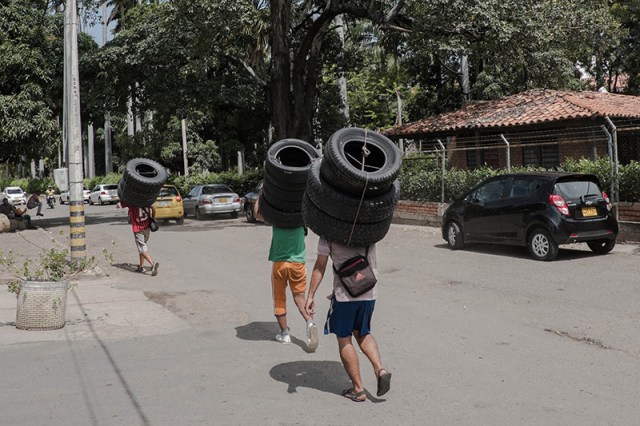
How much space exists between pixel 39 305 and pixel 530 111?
18859mm

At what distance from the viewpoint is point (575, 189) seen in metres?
12.2

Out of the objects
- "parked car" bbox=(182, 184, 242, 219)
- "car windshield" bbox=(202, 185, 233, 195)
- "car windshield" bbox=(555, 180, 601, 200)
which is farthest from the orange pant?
"car windshield" bbox=(202, 185, 233, 195)

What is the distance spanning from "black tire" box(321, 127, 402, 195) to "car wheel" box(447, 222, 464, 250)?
9086 millimetres

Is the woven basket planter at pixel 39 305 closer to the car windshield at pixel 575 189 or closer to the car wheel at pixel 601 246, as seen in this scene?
the car windshield at pixel 575 189

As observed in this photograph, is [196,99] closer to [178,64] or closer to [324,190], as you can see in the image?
[178,64]

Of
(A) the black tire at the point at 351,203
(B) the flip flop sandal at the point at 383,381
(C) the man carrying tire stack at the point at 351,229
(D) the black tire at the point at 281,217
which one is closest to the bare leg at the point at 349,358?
(C) the man carrying tire stack at the point at 351,229

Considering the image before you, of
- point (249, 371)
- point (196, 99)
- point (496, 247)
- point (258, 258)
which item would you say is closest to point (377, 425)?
point (249, 371)

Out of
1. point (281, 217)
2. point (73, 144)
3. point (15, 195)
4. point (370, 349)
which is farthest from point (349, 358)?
point (15, 195)

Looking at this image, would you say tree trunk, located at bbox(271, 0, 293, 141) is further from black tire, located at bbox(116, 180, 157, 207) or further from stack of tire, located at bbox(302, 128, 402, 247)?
stack of tire, located at bbox(302, 128, 402, 247)

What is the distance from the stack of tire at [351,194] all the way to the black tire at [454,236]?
9201 millimetres

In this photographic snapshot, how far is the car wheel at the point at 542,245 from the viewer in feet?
39.2

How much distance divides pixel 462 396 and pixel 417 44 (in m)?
17.6

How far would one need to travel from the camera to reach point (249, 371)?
579 centimetres

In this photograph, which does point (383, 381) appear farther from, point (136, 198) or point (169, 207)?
point (169, 207)
